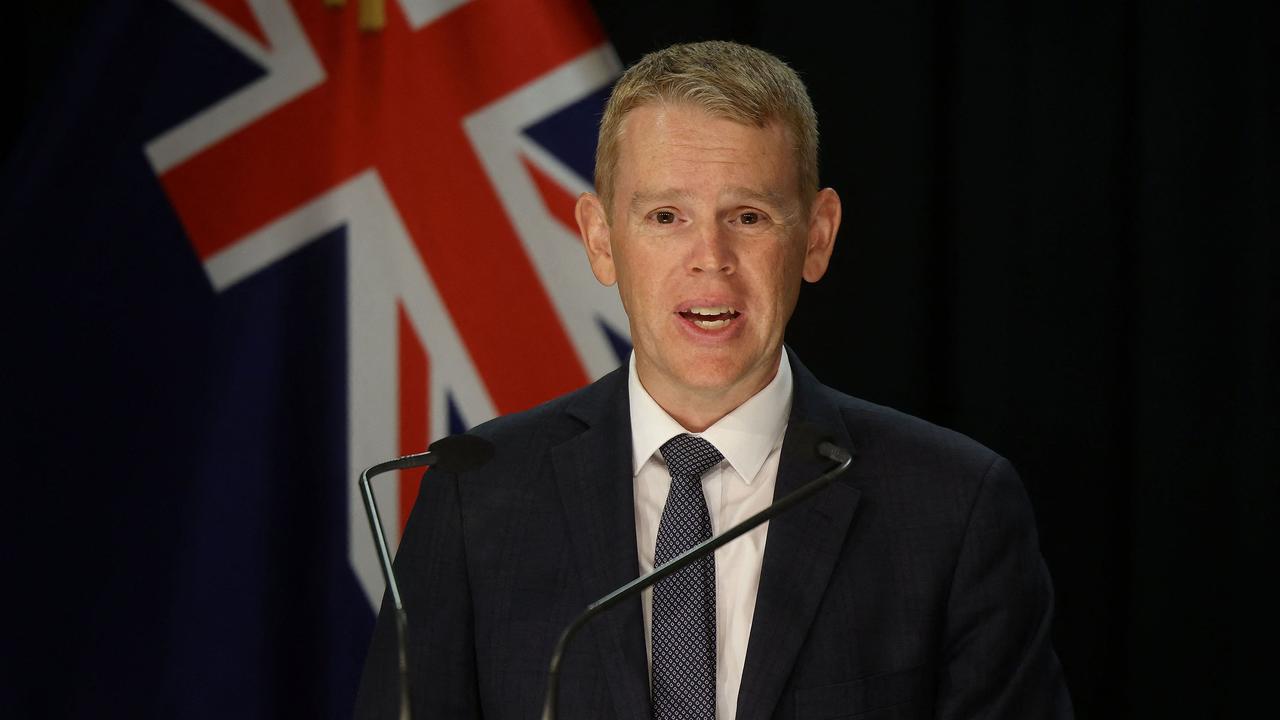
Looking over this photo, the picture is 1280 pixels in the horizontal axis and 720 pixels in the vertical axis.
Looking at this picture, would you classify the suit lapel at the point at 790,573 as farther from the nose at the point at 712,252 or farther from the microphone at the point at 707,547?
the nose at the point at 712,252

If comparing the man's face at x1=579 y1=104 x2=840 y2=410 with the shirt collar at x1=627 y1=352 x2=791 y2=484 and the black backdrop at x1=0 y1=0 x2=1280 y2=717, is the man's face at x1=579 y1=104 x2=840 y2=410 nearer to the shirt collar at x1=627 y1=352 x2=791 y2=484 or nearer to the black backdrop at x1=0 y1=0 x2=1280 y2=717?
the shirt collar at x1=627 y1=352 x2=791 y2=484

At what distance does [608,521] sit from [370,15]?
51.1 inches

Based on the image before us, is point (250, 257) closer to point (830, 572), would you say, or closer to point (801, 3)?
point (801, 3)

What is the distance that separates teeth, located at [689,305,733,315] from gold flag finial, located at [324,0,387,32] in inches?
46.3

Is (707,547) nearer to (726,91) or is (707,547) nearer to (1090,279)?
(726,91)

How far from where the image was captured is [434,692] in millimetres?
1438

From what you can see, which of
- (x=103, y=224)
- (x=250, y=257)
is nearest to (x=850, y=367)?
(x=250, y=257)

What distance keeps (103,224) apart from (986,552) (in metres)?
1.63

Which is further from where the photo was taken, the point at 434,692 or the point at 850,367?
the point at 850,367

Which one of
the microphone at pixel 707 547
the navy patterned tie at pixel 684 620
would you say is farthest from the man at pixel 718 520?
the microphone at pixel 707 547

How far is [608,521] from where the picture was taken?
4.81 ft

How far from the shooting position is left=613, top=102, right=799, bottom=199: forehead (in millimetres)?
1486

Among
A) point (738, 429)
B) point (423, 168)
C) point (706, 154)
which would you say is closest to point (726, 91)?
Result: point (706, 154)

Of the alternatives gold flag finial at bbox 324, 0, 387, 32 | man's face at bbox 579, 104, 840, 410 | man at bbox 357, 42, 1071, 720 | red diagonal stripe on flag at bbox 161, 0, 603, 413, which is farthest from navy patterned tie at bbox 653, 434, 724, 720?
gold flag finial at bbox 324, 0, 387, 32
